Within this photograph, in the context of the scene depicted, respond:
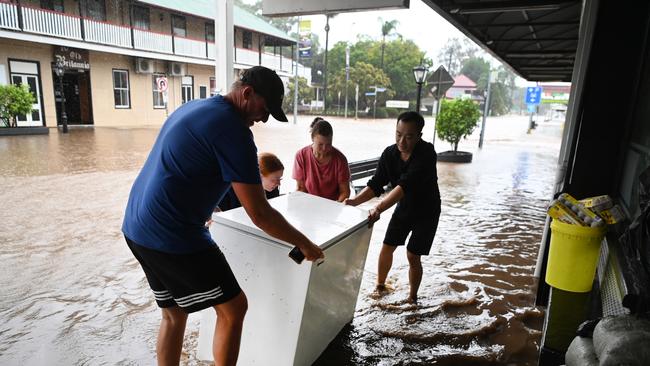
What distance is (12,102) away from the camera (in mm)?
13391

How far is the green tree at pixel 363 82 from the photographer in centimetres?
4138

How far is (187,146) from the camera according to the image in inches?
64.9

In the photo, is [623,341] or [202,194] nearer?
[623,341]

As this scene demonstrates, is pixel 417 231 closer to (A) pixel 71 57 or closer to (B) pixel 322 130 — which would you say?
(B) pixel 322 130

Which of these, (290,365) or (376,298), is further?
(376,298)

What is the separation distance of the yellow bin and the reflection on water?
0.63 m

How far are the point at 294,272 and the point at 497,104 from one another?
73.7 metres

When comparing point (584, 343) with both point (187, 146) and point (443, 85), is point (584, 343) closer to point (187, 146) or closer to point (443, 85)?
point (187, 146)

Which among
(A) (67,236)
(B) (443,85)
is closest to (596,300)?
(A) (67,236)

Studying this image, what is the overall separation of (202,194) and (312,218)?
0.83 meters

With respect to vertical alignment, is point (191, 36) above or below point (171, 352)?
above

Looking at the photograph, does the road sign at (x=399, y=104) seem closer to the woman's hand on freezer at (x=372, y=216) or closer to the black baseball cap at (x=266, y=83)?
the woman's hand on freezer at (x=372, y=216)

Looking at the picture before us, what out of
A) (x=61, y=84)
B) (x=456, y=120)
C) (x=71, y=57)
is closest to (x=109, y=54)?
(x=71, y=57)

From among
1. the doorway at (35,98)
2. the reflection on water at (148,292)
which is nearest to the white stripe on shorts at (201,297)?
the reflection on water at (148,292)
